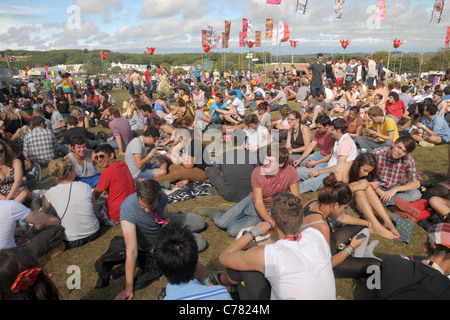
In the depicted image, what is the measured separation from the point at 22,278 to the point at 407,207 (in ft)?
15.9

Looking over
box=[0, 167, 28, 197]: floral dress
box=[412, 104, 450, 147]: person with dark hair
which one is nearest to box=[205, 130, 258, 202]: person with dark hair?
box=[0, 167, 28, 197]: floral dress

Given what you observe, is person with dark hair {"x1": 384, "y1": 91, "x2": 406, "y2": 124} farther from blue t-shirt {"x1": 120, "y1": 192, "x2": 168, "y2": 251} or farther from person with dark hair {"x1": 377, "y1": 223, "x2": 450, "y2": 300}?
blue t-shirt {"x1": 120, "y1": 192, "x2": 168, "y2": 251}

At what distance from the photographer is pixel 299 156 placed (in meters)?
6.72

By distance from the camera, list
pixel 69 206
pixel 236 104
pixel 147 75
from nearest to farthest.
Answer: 1. pixel 69 206
2. pixel 236 104
3. pixel 147 75

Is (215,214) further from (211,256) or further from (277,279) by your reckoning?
(277,279)

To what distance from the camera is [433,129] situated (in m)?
7.75

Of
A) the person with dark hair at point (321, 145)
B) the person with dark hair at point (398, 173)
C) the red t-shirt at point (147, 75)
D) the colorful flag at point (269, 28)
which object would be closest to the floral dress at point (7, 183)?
the person with dark hair at point (321, 145)

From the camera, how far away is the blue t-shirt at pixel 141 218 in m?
3.05

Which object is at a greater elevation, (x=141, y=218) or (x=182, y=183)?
(x=141, y=218)

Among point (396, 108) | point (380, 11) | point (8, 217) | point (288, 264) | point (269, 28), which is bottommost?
point (8, 217)

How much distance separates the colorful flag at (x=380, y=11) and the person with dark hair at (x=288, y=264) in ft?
104

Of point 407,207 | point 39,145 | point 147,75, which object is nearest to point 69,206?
point 39,145

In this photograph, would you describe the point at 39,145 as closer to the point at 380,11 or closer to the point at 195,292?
the point at 195,292

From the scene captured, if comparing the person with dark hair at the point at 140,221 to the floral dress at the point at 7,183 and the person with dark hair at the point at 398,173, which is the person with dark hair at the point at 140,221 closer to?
the floral dress at the point at 7,183
